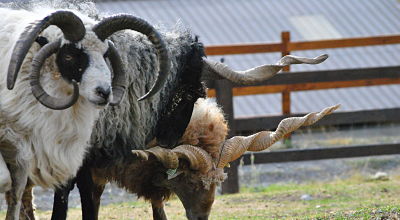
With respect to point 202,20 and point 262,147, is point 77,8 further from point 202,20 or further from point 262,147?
point 202,20

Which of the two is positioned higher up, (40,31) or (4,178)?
(40,31)

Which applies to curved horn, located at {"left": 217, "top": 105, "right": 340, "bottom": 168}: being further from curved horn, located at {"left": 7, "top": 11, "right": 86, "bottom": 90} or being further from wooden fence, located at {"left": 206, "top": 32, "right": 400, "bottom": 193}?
wooden fence, located at {"left": 206, "top": 32, "right": 400, "bottom": 193}

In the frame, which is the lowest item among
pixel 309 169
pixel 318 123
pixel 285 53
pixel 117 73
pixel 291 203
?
pixel 291 203

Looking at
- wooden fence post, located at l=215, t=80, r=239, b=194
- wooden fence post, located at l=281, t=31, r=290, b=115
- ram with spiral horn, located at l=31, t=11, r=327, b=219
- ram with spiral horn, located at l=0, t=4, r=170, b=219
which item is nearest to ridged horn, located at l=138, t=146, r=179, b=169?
ram with spiral horn, located at l=31, t=11, r=327, b=219

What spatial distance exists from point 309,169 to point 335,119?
2094mm

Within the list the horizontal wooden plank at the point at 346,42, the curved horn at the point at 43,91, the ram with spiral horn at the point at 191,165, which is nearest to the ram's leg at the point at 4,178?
the curved horn at the point at 43,91

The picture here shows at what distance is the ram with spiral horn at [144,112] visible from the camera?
352 inches

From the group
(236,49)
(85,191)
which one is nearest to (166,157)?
(85,191)

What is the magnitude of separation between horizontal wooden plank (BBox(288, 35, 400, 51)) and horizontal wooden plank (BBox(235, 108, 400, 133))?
2577 mm

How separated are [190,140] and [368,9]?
17948 mm

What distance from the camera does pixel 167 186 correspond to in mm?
9289

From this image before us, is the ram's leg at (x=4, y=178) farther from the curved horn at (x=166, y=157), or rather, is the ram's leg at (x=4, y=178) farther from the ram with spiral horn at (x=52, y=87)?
Result: the curved horn at (x=166, y=157)

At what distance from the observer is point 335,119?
1499 centimetres

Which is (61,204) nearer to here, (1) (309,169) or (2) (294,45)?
(1) (309,169)
